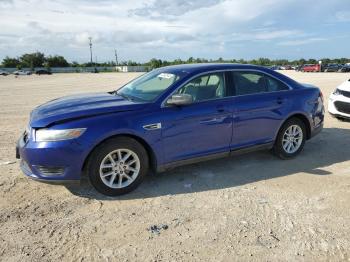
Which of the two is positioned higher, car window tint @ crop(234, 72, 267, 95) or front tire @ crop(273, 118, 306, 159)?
car window tint @ crop(234, 72, 267, 95)

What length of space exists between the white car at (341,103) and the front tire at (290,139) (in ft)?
9.42

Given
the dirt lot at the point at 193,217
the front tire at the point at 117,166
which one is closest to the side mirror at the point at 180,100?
the front tire at the point at 117,166

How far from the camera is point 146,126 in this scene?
4.31 metres

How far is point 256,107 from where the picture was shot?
520cm

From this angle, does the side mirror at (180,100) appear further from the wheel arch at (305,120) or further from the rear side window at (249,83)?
the wheel arch at (305,120)

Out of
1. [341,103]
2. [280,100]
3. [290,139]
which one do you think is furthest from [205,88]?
[341,103]

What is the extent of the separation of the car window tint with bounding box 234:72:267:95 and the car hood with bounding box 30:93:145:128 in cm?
Result: 160

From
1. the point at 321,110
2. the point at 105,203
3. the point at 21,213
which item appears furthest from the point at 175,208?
the point at 321,110

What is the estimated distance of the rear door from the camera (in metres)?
5.07

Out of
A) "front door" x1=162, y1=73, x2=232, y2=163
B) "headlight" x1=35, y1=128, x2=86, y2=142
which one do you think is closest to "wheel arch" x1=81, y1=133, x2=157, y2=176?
"front door" x1=162, y1=73, x2=232, y2=163

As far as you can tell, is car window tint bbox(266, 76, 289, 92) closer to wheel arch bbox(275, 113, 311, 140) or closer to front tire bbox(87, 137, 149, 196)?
wheel arch bbox(275, 113, 311, 140)

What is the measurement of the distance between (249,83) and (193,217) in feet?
8.06

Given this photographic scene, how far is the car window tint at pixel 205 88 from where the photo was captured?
4.78 meters

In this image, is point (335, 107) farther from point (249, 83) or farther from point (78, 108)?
point (78, 108)
